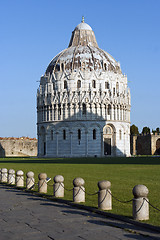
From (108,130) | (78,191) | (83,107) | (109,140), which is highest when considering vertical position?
(83,107)

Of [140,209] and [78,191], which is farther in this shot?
[78,191]

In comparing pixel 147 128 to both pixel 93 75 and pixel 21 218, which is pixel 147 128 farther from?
pixel 21 218

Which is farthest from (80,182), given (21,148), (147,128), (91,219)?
(147,128)

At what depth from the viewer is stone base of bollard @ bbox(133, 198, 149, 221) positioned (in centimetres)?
983

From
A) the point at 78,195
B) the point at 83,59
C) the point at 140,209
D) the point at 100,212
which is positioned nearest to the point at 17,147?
the point at 83,59

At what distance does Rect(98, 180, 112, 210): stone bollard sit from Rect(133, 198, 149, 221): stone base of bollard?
162cm

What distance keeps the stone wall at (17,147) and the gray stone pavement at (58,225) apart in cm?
9256

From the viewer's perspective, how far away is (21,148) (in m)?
107

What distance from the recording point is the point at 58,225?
9750 millimetres

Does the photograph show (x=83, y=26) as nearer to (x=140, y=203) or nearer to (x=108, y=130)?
(x=108, y=130)

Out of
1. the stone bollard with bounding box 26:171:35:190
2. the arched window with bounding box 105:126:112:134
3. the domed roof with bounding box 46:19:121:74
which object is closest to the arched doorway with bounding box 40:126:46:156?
the domed roof with bounding box 46:19:121:74

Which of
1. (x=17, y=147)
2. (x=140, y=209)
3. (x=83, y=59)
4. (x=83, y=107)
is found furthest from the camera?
(x=17, y=147)

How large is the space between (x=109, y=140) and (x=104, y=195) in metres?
76.5

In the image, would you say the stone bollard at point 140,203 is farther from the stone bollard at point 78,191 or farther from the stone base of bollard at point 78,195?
the stone base of bollard at point 78,195
